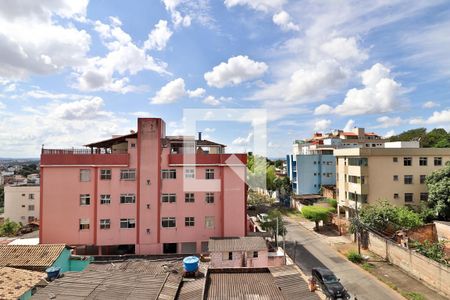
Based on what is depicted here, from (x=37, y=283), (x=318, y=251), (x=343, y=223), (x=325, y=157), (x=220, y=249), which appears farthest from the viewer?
(x=325, y=157)

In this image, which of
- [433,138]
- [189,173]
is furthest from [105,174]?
[433,138]

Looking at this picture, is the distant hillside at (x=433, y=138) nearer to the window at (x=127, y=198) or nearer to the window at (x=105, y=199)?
the window at (x=127, y=198)

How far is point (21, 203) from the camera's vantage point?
51.0 m

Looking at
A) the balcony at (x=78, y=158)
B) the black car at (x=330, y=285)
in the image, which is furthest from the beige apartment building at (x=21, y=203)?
the black car at (x=330, y=285)

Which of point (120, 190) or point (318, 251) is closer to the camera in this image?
point (120, 190)

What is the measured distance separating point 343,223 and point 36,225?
42.9m

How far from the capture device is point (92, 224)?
2253cm

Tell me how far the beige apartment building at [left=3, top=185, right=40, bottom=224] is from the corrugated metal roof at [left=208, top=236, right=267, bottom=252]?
145ft

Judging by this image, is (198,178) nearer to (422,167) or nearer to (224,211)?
(224,211)

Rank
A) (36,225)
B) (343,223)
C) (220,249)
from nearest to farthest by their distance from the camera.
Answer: (220,249) < (343,223) < (36,225)

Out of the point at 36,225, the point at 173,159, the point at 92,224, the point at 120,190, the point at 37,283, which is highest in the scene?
the point at 173,159

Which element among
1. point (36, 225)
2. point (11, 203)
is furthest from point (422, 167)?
point (11, 203)

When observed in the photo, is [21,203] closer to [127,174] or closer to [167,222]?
[127,174]

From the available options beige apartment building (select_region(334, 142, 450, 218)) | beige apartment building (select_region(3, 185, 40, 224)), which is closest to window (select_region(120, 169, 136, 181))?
beige apartment building (select_region(334, 142, 450, 218))
